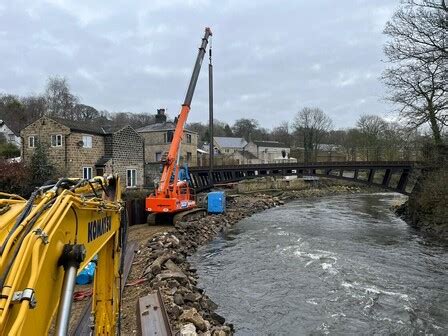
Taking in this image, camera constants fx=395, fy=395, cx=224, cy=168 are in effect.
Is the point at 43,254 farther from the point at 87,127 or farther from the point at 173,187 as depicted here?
the point at 87,127

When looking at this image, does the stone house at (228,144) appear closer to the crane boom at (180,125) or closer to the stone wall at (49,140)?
the stone wall at (49,140)

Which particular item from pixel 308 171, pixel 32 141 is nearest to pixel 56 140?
pixel 32 141

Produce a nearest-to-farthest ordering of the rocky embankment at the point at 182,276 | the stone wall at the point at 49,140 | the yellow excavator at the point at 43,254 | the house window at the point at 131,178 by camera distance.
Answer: the yellow excavator at the point at 43,254, the rocky embankment at the point at 182,276, the stone wall at the point at 49,140, the house window at the point at 131,178

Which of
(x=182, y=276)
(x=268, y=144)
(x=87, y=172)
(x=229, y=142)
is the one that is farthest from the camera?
(x=229, y=142)

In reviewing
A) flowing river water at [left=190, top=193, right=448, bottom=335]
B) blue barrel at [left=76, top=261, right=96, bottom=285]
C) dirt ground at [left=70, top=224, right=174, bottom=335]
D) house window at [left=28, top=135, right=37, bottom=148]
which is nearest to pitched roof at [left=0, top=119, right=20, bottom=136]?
house window at [left=28, top=135, right=37, bottom=148]

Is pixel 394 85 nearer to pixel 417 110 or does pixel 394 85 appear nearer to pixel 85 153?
pixel 417 110

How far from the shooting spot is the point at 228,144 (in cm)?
9119

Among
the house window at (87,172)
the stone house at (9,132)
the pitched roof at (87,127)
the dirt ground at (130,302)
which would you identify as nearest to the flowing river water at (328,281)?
the dirt ground at (130,302)

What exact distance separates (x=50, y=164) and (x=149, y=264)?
1910cm

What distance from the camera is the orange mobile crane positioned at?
69.2 feet

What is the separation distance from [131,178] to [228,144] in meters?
56.5

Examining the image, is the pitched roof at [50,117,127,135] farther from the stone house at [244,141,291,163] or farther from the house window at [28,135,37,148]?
the stone house at [244,141,291,163]

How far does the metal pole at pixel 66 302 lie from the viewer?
6.91 feet

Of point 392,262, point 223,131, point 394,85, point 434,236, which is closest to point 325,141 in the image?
point 223,131
